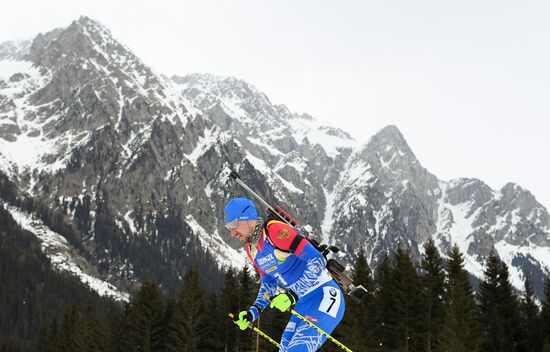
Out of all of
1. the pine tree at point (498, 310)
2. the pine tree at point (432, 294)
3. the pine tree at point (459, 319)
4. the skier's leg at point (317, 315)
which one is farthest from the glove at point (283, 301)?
the pine tree at point (498, 310)

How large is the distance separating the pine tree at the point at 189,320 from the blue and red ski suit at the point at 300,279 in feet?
102

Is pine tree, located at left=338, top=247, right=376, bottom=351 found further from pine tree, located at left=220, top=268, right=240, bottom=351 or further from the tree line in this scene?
pine tree, located at left=220, top=268, right=240, bottom=351

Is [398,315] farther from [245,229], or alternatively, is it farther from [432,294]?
[245,229]

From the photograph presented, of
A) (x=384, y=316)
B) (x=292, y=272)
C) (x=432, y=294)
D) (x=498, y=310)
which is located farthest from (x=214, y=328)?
(x=292, y=272)

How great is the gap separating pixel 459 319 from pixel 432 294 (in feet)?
13.0

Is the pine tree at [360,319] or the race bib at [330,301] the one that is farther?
the pine tree at [360,319]

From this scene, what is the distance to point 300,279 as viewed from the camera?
7.49 meters

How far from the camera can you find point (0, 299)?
6329 inches

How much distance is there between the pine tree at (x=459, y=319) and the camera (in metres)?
25.4

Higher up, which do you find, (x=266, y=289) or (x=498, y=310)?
(x=498, y=310)

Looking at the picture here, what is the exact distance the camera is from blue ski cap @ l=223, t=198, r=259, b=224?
7.29 metres

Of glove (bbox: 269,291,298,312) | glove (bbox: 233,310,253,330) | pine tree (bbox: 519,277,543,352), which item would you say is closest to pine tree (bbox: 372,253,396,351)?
pine tree (bbox: 519,277,543,352)

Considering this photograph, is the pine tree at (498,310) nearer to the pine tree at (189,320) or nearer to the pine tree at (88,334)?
the pine tree at (189,320)

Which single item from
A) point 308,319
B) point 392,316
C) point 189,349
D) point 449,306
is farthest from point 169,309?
point 308,319
